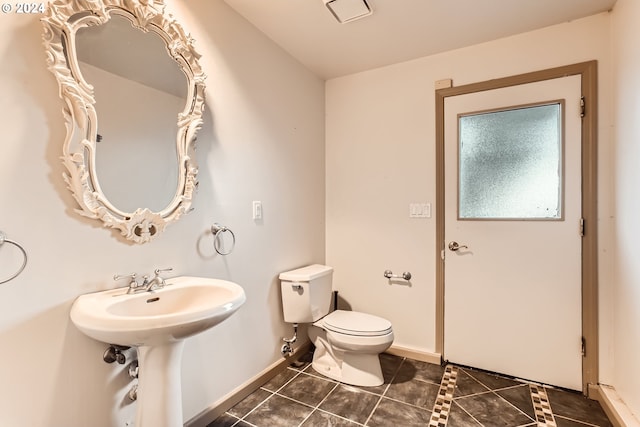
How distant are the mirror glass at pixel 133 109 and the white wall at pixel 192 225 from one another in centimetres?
14

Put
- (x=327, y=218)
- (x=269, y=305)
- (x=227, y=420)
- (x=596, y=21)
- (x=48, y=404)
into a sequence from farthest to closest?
(x=327, y=218) < (x=269, y=305) < (x=596, y=21) < (x=227, y=420) < (x=48, y=404)

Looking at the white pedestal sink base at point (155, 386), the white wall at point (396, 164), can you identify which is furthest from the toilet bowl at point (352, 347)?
the white pedestal sink base at point (155, 386)

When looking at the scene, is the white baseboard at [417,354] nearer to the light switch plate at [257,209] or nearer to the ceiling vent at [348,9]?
the light switch plate at [257,209]

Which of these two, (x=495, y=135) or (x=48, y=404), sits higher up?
(x=495, y=135)

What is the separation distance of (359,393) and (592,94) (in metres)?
2.28

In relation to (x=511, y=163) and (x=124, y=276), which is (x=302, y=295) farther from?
(x=511, y=163)

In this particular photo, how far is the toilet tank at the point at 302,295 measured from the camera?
2.08 m

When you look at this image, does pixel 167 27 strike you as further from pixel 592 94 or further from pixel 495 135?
pixel 592 94

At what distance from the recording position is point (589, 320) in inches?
72.9

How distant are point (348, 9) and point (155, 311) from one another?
1828mm

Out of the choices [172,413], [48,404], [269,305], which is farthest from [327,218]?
[48,404]

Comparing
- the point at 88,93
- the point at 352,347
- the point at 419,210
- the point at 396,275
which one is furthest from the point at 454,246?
the point at 88,93

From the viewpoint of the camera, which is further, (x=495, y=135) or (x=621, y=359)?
(x=495, y=135)

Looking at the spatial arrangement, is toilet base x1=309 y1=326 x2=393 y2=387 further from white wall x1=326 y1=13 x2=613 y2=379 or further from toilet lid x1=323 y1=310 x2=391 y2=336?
white wall x1=326 y1=13 x2=613 y2=379
